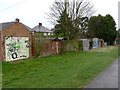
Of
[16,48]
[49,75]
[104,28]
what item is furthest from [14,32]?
[104,28]

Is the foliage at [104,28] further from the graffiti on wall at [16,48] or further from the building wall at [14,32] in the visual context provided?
the graffiti on wall at [16,48]

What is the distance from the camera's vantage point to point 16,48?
12.1m

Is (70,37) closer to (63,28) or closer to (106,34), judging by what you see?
(63,28)

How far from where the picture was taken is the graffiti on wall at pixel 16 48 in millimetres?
11297

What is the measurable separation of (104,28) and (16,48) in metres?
32.7

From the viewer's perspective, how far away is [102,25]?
39.8 metres

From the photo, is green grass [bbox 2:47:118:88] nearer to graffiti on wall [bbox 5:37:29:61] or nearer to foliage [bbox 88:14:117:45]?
graffiti on wall [bbox 5:37:29:61]

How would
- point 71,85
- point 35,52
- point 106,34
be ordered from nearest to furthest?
point 71,85, point 35,52, point 106,34

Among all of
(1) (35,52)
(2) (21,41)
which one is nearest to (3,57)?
(2) (21,41)

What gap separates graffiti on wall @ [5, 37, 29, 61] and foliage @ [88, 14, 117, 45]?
2867 cm

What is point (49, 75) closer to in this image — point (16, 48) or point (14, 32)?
point (16, 48)

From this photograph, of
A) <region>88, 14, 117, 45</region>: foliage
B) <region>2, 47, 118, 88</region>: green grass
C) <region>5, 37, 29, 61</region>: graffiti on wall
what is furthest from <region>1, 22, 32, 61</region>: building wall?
<region>88, 14, 117, 45</region>: foliage

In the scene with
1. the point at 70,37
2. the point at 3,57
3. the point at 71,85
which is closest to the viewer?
the point at 71,85

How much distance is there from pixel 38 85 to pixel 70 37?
1595 centimetres
